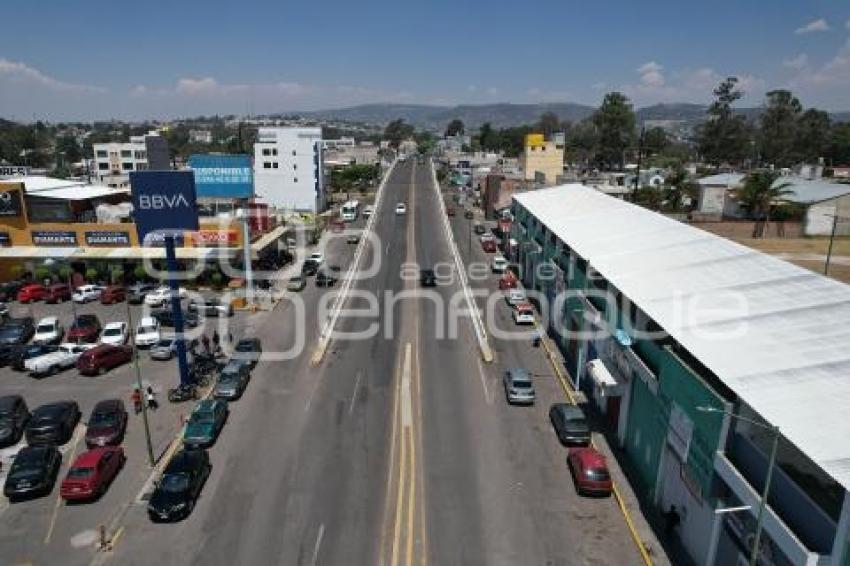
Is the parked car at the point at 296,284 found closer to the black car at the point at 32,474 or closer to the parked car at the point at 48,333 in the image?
the parked car at the point at 48,333

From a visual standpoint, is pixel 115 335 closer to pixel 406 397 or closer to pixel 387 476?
pixel 406 397

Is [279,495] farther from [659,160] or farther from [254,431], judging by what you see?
[659,160]

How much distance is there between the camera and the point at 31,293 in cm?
5284

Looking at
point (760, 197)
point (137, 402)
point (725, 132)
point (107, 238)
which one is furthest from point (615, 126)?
point (137, 402)

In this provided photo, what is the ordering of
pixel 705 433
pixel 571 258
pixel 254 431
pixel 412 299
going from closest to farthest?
pixel 705 433
pixel 254 431
pixel 571 258
pixel 412 299

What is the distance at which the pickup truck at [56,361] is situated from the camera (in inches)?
1473

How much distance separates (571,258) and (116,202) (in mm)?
53618

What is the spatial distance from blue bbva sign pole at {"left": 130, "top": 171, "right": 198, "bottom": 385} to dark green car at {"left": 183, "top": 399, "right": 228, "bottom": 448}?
15.9 feet

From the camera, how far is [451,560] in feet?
69.6

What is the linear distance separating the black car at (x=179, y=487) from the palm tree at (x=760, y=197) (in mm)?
74337

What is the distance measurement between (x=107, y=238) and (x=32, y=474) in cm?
3724

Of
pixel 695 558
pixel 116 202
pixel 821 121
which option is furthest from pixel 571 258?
pixel 821 121

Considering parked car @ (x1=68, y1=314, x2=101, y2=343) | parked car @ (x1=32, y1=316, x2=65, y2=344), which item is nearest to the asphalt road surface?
parked car @ (x1=68, y1=314, x2=101, y2=343)

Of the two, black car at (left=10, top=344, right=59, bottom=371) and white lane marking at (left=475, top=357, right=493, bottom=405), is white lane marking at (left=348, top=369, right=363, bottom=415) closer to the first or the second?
white lane marking at (left=475, top=357, right=493, bottom=405)
